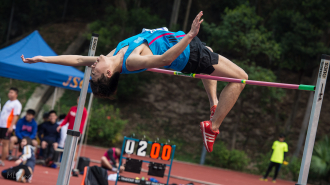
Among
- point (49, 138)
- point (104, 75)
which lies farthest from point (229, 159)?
point (104, 75)

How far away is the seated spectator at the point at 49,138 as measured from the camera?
315 inches

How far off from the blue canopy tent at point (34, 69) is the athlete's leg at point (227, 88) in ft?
16.9

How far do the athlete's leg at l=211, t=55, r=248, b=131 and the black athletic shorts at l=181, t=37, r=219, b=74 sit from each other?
7 cm

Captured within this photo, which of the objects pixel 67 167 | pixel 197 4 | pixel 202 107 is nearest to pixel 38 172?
pixel 67 167

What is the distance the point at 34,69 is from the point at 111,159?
9.07 feet

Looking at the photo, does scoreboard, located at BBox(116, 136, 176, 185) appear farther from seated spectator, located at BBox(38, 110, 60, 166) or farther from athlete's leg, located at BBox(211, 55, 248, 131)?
seated spectator, located at BBox(38, 110, 60, 166)

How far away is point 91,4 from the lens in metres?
23.6

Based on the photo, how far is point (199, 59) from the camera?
3027 millimetres

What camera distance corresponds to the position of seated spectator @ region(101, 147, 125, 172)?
802cm

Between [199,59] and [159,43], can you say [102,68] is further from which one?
[199,59]

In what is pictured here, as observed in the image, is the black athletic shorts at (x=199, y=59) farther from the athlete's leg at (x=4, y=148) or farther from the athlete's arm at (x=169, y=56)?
the athlete's leg at (x=4, y=148)

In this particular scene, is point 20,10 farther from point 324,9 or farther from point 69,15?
point 324,9

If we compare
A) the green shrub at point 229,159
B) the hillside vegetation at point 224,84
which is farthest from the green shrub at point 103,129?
the green shrub at point 229,159

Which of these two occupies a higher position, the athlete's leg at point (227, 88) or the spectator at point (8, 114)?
the athlete's leg at point (227, 88)
